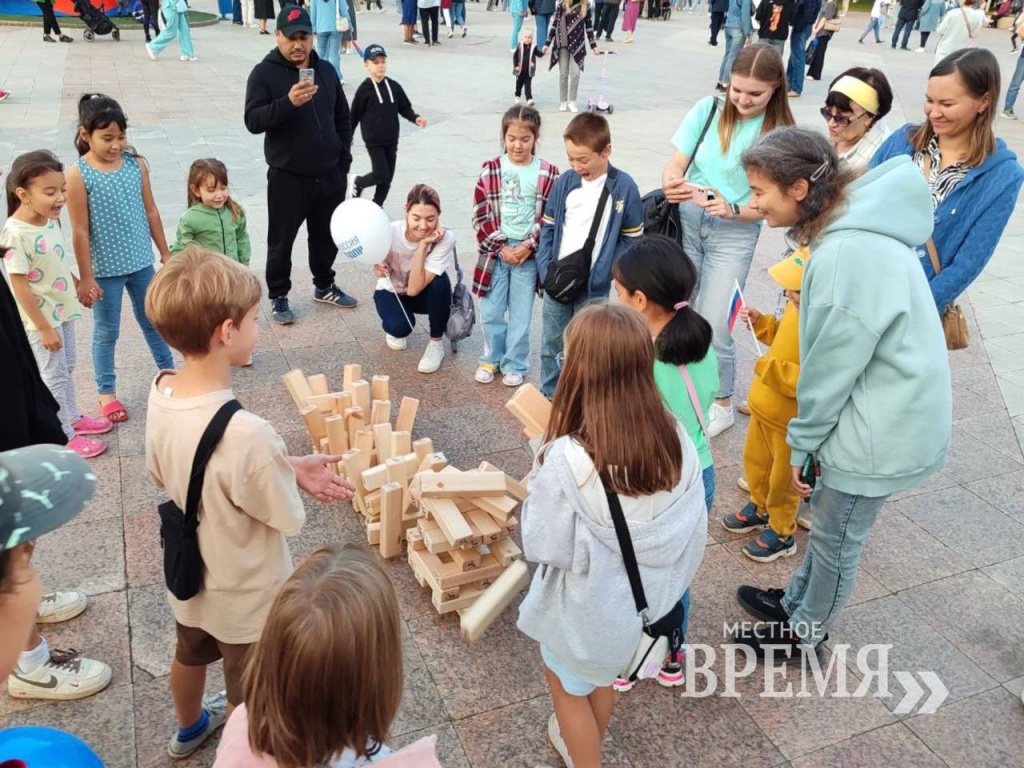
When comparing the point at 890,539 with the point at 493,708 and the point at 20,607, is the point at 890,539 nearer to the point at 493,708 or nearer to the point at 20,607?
the point at 493,708

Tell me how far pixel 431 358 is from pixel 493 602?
268 cm

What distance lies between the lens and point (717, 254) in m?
4.23

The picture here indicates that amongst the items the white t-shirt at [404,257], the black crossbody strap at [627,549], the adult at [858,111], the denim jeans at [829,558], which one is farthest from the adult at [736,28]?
the black crossbody strap at [627,549]

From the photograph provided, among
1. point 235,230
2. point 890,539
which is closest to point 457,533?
point 890,539

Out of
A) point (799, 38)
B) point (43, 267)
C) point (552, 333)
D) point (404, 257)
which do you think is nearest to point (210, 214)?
point (43, 267)

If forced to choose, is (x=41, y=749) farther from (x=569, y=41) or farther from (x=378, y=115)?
Answer: (x=569, y=41)

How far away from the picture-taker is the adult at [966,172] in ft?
10.2

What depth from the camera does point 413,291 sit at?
512 cm

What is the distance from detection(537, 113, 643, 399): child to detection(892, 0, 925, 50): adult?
22414 mm

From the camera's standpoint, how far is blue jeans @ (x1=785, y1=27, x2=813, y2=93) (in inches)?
578

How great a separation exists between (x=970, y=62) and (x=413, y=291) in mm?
3339

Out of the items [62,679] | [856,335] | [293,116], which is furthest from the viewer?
[293,116]

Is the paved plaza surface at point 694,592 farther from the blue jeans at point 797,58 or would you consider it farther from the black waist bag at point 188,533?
the blue jeans at point 797,58

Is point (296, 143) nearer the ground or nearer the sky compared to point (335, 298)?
nearer the sky
